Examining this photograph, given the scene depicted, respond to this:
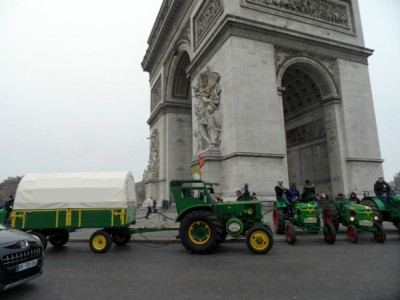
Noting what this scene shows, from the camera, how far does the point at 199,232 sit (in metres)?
7.68

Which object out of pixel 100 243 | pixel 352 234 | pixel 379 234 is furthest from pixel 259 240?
pixel 100 243

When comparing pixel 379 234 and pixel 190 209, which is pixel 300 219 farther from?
pixel 190 209

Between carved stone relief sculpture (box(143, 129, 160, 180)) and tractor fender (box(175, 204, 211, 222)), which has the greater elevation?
carved stone relief sculpture (box(143, 129, 160, 180))

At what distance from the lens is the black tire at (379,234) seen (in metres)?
8.27

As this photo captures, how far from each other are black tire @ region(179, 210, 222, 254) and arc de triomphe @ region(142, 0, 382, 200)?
8.13m

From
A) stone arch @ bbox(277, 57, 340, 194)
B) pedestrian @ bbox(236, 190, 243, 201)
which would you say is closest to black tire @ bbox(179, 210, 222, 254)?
pedestrian @ bbox(236, 190, 243, 201)

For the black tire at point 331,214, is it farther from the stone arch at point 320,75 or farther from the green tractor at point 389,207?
the stone arch at point 320,75

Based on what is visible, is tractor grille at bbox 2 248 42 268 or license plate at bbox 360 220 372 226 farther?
license plate at bbox 360 220 372 226

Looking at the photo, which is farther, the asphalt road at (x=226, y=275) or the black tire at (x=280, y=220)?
the black tire at (x=280, y=220)

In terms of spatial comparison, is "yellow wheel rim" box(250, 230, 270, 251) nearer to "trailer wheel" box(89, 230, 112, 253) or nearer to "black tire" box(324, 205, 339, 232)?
"black tire" box(324, 205, 339, 232)

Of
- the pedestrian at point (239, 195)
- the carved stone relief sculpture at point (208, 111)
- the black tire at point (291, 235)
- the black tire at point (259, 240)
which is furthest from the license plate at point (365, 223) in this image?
the carved stone relief sculpture at point (208, 111)

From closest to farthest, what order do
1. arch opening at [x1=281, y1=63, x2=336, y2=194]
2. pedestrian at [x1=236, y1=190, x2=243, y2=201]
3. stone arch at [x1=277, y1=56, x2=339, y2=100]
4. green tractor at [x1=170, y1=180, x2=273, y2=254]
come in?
green tractor at [x1=170, y1=180, x2=273, y2=254] → pedestrian at [x1=236, y1=190, x2=243, y2=201] → stone arch at [x1=277, y1=56, x2=339, y2=100] → arch opening at [x1=281, y1=63, x2=336, y2=194]

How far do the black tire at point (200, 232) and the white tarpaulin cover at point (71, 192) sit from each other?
1950 mm

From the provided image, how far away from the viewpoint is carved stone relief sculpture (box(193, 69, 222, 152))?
706 inches
